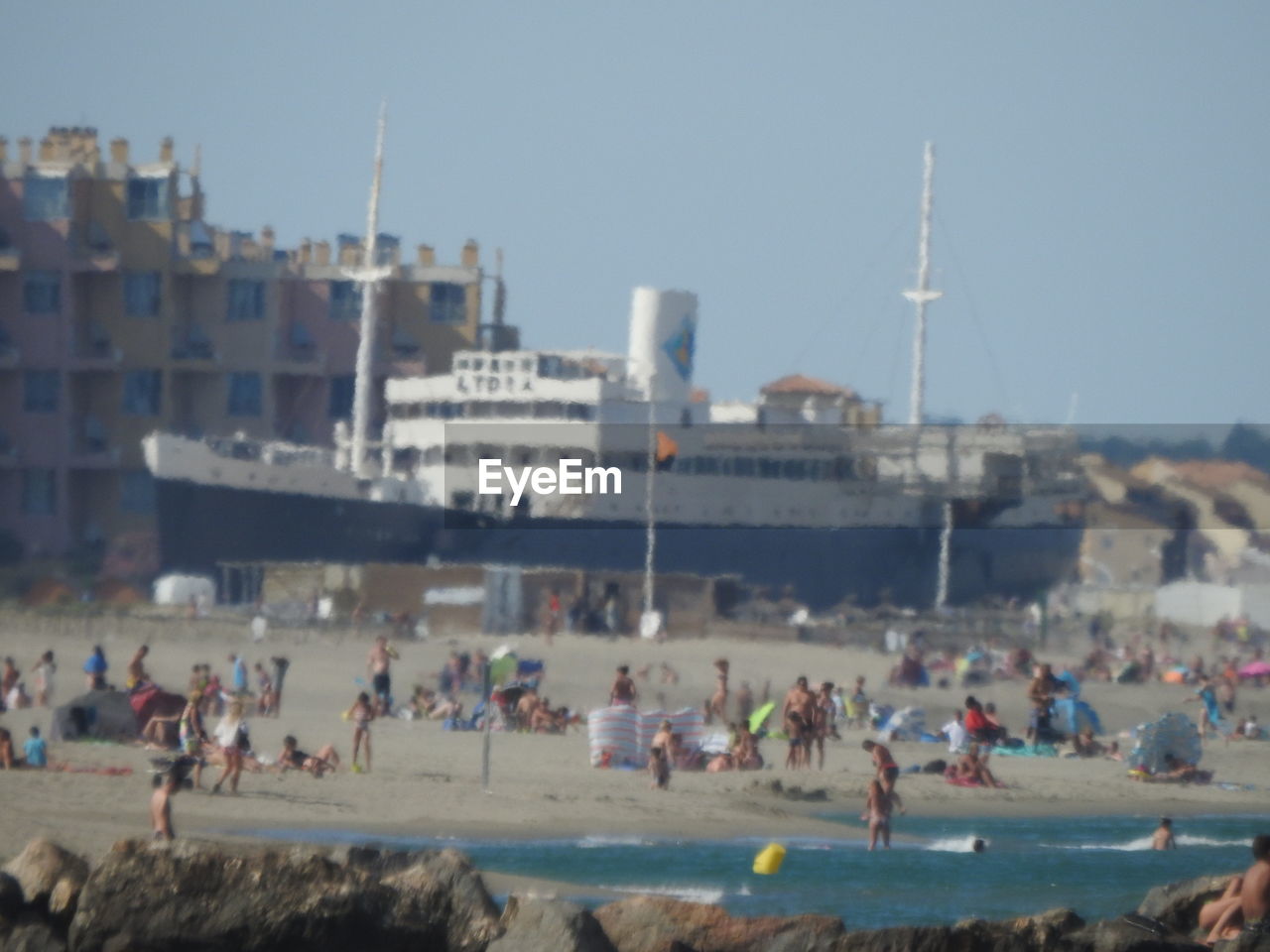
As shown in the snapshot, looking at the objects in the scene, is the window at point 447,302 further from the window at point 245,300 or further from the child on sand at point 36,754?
the child on sand at point 36,754

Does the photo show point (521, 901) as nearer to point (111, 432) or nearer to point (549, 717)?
point (549, 717)

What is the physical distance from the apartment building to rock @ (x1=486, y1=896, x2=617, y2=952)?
1450 inches

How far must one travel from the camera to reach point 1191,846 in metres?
19.3

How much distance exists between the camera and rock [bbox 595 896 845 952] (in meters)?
11.8

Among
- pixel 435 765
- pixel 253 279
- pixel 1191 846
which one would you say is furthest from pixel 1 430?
pixel 1191 846

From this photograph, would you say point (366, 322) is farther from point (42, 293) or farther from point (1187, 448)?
point (1187, 448)

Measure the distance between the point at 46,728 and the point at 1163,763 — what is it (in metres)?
11.9

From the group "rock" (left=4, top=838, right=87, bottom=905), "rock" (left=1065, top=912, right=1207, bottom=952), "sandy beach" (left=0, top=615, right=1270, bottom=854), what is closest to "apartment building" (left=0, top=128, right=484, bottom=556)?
"sandy beach" (left=0, top=615, right=1270, bottom=854)

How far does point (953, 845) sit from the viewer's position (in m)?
18.5

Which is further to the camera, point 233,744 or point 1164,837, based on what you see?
point 1164,837

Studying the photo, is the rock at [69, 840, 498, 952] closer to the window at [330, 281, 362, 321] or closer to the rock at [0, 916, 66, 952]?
the rock at [0, 916, 66, 952]

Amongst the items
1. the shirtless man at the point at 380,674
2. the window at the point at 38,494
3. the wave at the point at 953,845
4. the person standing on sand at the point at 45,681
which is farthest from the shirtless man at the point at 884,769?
the window at the point at 38,494

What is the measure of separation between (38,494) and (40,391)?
7.71ft

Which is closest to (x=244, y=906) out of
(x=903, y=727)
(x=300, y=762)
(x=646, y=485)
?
(x=300, y=762)
